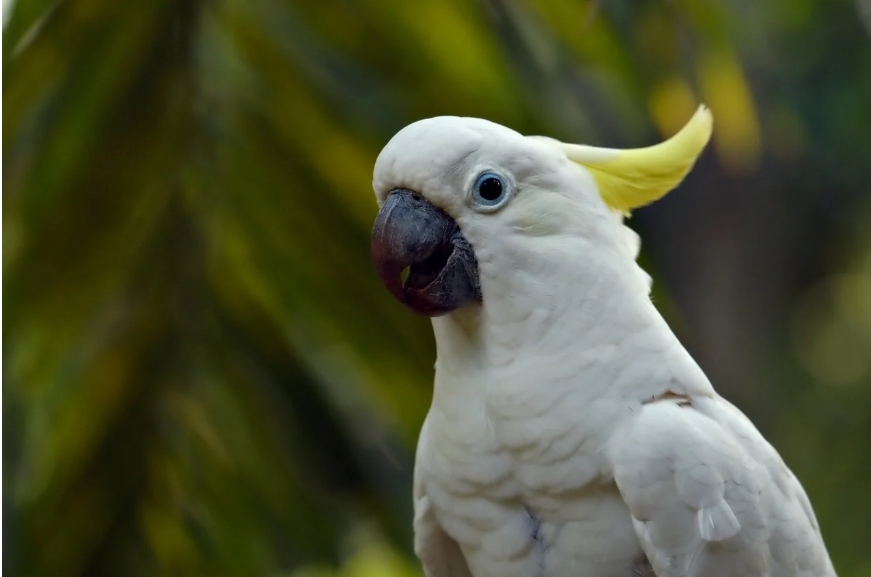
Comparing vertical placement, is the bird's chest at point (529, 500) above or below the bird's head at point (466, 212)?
below

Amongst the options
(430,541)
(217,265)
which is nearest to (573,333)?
(430,541)

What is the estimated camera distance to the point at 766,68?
93.0 inches

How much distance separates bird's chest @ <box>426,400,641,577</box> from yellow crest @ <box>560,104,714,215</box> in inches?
10.5

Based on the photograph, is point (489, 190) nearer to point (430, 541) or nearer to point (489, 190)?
point (489, 190)

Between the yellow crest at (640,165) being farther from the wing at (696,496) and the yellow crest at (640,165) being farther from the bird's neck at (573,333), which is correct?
the wing at (696,496)

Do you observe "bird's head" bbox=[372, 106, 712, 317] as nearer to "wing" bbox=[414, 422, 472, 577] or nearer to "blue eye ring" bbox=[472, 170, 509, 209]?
"blue eye ring" bbox=[472, 170, 509, 209]

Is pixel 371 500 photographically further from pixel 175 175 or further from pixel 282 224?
pixel 175 175

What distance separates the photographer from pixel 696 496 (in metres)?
0.82

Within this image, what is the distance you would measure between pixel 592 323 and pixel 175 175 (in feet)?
2.10

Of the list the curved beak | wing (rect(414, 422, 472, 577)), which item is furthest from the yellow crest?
wing (rect(414, 422, 472, 577))

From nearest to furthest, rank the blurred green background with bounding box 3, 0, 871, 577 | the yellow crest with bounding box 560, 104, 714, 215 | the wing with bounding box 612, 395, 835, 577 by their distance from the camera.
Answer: the wing with bounding box 612, 395, 835, 577 → the yellow crest with bounding box 560, 104, 714, 215 → the blurred green background with bounding box 3, 0, 871, 577

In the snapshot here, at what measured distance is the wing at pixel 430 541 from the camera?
99 centimetres

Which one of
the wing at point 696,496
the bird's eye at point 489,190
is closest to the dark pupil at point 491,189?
the bird's eye at point 489,190

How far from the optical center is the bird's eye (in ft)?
2.78
